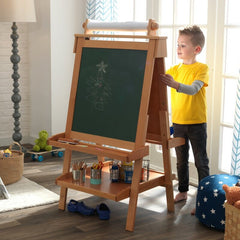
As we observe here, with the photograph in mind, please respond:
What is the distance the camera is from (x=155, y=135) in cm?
316

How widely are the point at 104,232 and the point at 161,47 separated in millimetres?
1131

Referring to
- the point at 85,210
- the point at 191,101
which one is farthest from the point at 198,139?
the point at 85,210

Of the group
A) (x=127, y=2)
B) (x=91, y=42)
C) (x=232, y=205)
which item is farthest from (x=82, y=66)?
(x=127, y=2)

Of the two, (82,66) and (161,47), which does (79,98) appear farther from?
(161,47)

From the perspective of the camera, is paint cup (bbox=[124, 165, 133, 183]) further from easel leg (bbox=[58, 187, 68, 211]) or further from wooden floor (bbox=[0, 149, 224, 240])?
easel leg (bbox=[58, 187, 68, 211])

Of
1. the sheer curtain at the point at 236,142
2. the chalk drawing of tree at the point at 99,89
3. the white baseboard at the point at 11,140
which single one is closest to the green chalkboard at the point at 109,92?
the chalk drawing of tree at the point at 99,89

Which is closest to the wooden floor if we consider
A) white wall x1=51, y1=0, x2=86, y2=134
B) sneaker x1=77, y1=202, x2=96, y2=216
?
sneaker x1=77, y1=202, x2=96, y2=216

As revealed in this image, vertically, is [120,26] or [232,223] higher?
[120,26]

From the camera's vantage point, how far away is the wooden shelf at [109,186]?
2967mm

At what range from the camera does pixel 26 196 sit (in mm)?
3521

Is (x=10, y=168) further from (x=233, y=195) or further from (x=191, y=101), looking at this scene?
(x=233, y=195)

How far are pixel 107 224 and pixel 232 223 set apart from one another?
805 millimetres

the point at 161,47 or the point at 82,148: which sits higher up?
the point at 161,47

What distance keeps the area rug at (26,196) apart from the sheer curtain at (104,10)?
5.56ft
